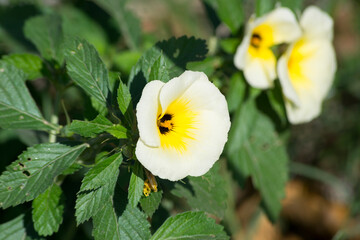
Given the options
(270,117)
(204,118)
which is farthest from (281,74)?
(204,118)

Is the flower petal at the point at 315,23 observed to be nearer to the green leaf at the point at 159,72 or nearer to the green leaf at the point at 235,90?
the green leaf at the point at 235,90

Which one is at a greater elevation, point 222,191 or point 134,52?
point 134,52

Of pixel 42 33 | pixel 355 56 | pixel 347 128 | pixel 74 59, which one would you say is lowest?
pixel 347 128

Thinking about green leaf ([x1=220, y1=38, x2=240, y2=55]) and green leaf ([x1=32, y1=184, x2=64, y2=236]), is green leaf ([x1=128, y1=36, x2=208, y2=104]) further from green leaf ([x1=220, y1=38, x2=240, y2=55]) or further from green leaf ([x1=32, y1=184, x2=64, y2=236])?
green leaf ([x1=32, y1=184, x2=64, y2=236])

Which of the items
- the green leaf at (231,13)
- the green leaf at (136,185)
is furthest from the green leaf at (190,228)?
the green leaf at (231,13)

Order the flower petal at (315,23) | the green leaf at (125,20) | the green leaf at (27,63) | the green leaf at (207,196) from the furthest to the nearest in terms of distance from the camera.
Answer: the green leaf at (125,20)
the flower petal at (315,23)
the green leaf at (27,63)
the green leaf at (207,196)

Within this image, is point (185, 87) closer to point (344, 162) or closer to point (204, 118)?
point (204, 118)

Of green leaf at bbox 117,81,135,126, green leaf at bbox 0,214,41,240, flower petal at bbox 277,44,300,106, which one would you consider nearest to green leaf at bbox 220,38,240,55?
flower petal at bbox 277,44,300,106
